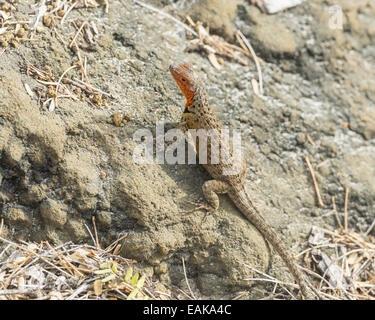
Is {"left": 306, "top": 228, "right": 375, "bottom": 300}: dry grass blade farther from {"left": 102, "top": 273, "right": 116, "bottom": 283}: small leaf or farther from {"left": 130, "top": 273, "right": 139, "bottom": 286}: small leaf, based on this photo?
{"left": 102, "top": 273, "right": 116, "bottom": 283}: small leaf

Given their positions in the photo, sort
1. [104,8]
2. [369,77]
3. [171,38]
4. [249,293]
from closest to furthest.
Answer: [249,293]
[104,8]
[171,38]
[369,77]

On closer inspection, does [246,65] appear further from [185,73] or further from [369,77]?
[369,77]

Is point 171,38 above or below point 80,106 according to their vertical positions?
above

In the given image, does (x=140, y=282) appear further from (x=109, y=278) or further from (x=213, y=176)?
(x=213, y=176)

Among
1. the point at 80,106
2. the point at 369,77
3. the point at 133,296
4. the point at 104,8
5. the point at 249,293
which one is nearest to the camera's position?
the point at 133,296

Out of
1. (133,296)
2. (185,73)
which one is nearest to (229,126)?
(185,73)

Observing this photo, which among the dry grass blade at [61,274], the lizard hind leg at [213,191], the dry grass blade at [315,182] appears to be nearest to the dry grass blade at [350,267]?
the dry grass blade at [315,182]
